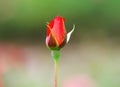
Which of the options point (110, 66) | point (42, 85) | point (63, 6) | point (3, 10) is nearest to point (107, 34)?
point (63, 6)

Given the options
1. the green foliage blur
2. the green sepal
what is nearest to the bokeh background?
the green foliage blur

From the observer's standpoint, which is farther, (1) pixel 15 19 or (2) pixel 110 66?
(1) pixel 15 19

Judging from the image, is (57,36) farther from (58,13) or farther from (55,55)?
(58,13)

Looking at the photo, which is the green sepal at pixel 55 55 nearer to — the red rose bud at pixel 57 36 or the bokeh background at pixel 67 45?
the red rose bud at pixel 57 36

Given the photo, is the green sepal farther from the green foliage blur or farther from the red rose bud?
the green foliage blur

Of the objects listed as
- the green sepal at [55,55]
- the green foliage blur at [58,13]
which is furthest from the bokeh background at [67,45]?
the green sepal at [55,55]

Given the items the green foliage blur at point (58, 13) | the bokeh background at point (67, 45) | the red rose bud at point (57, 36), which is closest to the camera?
the red rose bud at point (57, 36)

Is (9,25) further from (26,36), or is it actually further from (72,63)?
(72,63)
